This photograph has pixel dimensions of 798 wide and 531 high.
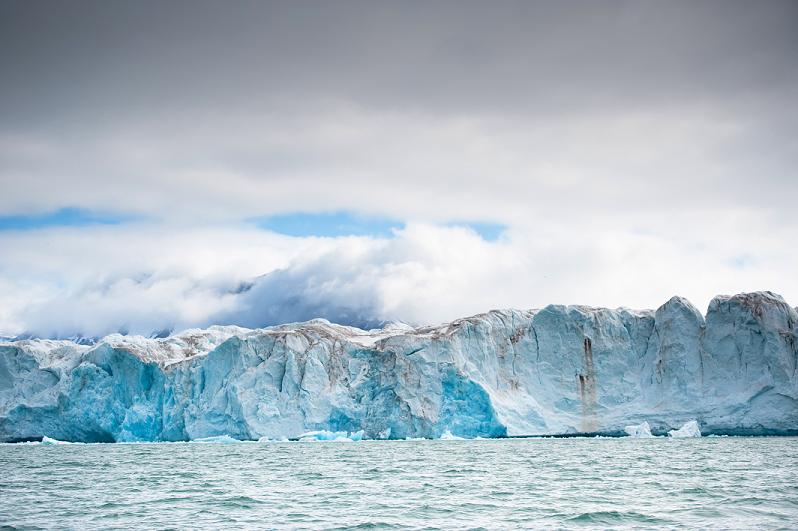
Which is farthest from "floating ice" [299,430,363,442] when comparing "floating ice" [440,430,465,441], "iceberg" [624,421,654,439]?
"iceberg" [624,421,654,439]

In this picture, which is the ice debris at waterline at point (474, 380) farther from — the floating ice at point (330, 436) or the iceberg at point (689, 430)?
the iceberg at point (689, 430)

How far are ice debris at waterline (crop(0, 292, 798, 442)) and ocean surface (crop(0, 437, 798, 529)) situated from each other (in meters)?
12.3

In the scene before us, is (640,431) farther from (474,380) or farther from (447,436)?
(447,436)

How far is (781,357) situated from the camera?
42.3 metres

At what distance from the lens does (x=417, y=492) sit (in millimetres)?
19250

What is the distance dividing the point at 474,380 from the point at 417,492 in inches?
1105

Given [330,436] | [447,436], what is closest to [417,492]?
[447,436]

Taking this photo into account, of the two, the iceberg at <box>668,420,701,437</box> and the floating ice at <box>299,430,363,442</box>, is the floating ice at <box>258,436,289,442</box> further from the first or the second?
the iceberg at <box>668,420,701,437</box>

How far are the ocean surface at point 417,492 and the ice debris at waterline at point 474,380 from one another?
1231 cm

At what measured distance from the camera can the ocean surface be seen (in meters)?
14.6

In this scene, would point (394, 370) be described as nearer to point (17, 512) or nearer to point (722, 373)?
point (722, 373)

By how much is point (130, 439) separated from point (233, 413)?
9.46 meters

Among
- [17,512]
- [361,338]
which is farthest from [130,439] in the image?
[17,512]

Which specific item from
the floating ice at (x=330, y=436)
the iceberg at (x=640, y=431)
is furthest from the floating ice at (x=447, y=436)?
the iceberg at (x=640, y=431)
